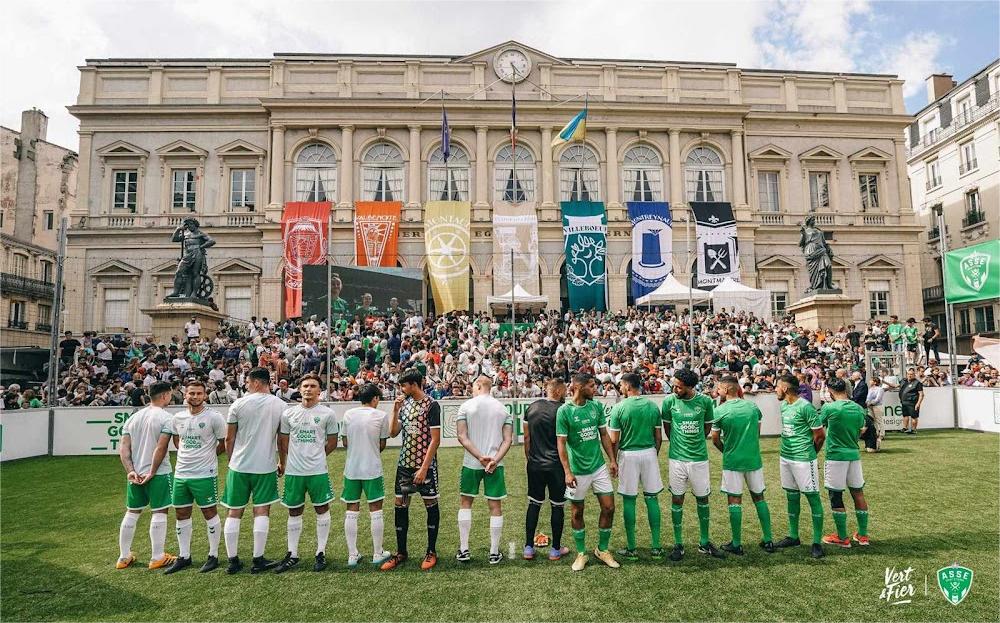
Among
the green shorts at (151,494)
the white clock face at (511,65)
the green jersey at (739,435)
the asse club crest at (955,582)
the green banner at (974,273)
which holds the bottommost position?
the asse club crest at (955,582)

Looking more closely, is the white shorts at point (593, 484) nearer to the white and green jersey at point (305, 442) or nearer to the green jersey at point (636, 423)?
the green jersey at point (636, 423)

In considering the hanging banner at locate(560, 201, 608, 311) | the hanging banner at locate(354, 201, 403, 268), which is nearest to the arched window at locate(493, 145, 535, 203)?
the hanging banner at locate(560, 201, 608, 311)

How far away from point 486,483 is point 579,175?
29233 millimetres

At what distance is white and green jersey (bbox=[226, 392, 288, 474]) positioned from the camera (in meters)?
6.57

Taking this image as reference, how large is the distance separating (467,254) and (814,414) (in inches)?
980

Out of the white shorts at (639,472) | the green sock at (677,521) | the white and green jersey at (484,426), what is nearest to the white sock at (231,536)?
the white and green jersey at (484,426)

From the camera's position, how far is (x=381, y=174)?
33.2 metres

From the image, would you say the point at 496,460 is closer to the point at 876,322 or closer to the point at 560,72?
the point at 876,322

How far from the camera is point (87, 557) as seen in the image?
7.15 m

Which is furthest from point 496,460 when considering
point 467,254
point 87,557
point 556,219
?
point 556,219

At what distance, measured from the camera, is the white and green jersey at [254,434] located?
6.57 m

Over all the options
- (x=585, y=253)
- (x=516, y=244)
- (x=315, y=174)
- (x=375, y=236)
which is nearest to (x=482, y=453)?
(x=516, y=244)

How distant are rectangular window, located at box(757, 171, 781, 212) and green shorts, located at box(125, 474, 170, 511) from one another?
3496 centimetres

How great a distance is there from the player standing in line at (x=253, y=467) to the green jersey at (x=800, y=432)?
5.94 meters
